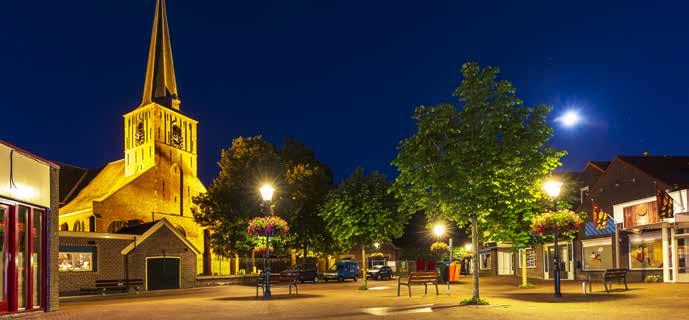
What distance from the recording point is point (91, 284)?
115 feet

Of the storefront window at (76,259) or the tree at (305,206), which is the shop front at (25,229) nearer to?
the storefront window at (76,259)

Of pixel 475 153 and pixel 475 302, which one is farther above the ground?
pixel 475 153

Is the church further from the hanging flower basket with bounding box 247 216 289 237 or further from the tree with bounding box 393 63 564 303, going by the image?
the tree with bounding box 393 63 564 303

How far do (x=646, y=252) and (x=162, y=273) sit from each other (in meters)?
28.5

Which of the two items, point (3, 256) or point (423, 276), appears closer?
point (3, 256)

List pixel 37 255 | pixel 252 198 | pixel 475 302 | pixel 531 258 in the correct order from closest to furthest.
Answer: pixel 475 302
pixel 37 255
pixel 531 258
pixel 252 198

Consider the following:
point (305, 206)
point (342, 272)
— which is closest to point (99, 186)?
→ point (305, 206)

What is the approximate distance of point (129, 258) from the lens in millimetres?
37344

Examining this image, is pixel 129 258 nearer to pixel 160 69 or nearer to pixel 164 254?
pixel 164 254

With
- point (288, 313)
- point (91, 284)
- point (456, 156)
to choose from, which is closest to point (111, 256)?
point (91, 284)

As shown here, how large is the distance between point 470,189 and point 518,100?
3.40 meters

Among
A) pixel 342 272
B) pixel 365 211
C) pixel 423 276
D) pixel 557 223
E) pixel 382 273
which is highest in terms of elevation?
pixel 365 211

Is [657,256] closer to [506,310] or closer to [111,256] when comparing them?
[506,310]

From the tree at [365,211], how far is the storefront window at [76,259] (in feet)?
50.2
